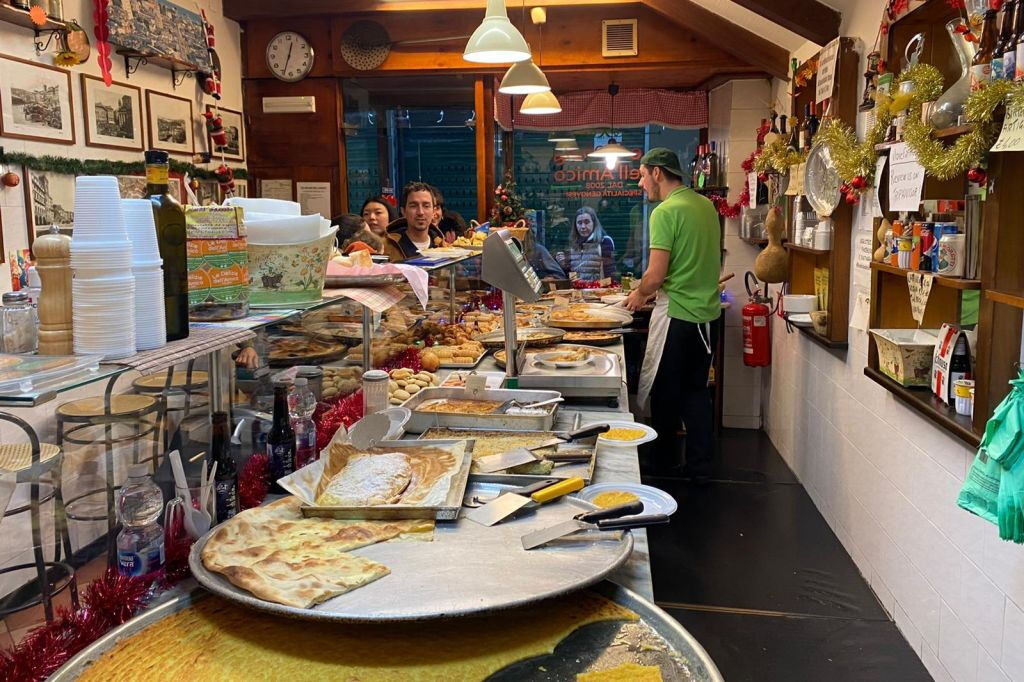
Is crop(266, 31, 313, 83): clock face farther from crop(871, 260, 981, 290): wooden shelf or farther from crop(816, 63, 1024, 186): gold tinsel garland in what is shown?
crop(871, 260, 981, 290): wooden shelf

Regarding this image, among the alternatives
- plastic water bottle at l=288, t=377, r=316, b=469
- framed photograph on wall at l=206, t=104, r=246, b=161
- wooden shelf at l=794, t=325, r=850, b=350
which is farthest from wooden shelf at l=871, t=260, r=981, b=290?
framed photograph on wall at l=206, t=104, r=246, b=161

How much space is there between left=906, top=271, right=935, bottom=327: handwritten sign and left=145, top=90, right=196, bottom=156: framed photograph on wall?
185 inches

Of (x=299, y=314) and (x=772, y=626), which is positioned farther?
(x=772, y=626)

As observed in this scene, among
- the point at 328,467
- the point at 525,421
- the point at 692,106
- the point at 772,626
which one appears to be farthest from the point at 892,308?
the point at 692,106

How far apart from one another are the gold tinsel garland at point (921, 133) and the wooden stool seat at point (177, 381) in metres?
2.27

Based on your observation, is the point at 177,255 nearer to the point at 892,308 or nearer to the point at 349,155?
the point at 892,308

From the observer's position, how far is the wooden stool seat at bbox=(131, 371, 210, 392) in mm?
2047

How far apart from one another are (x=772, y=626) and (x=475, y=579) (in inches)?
95.2

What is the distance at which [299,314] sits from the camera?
1.86 metres

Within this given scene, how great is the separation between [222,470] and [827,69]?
404 centimetres

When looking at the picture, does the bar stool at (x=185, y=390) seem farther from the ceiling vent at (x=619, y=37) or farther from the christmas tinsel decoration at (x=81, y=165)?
the ceiling vent at (x=619, y=37)

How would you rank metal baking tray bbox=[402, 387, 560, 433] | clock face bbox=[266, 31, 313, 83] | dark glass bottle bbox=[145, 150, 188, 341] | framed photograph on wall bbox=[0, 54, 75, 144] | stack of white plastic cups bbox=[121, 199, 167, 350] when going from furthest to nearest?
clock face bbox=[266, 31, 313, 83]
framed photograph on wall bbox=[0, 54, 75, 144]
metal baking tray bbox=[402, 387, 560, 433]
dark glass bottle bbox=[145, 150, 188, 341]
stack of white plastic cups bbox=[121, 199, 167, 350]

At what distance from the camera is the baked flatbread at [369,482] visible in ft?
5.95

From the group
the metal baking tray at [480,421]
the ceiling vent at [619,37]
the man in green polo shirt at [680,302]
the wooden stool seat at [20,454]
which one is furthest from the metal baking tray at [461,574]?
the ceiling vent at [619,37]
